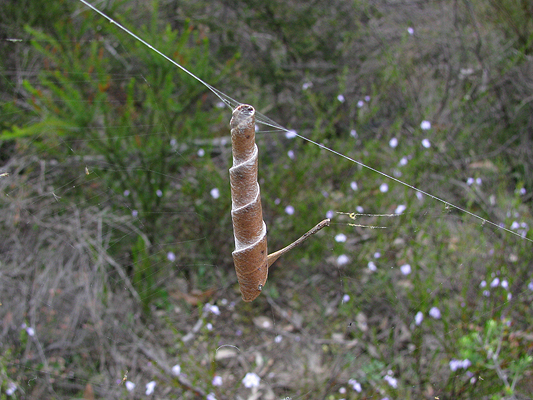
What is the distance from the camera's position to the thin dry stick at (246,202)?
63 cm

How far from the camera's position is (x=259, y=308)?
252 centimetres

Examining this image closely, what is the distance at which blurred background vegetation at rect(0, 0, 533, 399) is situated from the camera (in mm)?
1938

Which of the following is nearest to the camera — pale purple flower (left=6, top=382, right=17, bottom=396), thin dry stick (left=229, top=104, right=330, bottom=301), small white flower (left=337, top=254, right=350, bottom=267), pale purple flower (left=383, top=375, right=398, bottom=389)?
thin dry stick (left=229, top=104, right=330, bottom=301)

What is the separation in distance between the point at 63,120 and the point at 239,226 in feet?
6.46

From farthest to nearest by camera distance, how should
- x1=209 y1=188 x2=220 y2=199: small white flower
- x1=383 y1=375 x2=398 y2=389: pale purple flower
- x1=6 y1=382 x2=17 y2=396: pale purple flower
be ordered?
x1=209 y1=188 x2=220 y2=199: small white flower, x1=383 y1=375 x2=398 y2=389: pale purple flower, x1=6 y1=382 x2=17 y2=396: pale purple flower

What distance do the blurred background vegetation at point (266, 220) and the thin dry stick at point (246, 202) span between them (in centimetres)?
96

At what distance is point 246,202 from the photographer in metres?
0.67

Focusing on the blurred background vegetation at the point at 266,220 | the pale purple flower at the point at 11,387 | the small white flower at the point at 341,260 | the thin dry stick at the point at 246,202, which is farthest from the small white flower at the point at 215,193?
the thin dry stick at the point at 246,202

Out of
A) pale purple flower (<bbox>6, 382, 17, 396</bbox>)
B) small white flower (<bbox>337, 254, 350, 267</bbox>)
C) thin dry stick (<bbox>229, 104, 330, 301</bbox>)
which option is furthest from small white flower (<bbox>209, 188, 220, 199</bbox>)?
thin dry stick (<bbox>229, 104, 330, 301</bbox>)

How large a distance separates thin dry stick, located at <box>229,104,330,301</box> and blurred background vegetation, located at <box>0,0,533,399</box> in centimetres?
96

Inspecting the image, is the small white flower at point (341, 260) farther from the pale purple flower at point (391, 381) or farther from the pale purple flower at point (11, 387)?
the pale purple flower at point (11, 387)

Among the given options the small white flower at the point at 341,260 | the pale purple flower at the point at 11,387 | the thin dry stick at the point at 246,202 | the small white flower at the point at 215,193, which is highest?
the thin dry stick at the point at 246,202

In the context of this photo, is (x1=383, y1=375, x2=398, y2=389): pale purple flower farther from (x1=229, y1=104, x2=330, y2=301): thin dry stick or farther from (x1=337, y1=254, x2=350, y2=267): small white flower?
(x1=229, y1=104, x2=330, y2=301): thin dry stick

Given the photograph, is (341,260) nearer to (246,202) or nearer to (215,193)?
(215,193)
